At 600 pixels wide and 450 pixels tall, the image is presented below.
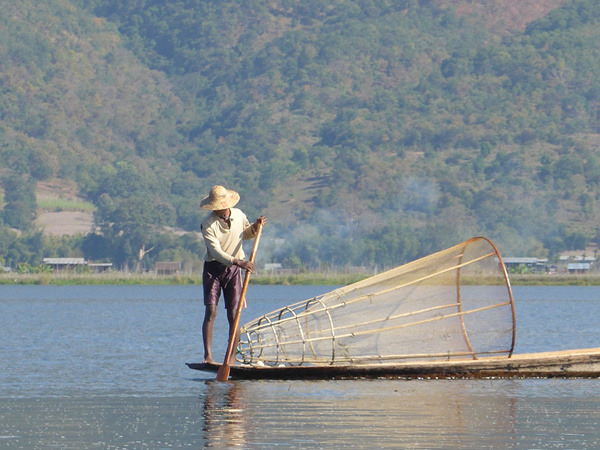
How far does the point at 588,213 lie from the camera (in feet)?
460

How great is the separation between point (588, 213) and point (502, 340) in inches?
5022

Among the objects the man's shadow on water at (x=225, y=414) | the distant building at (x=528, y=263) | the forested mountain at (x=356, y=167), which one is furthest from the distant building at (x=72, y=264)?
the man's shadow on water at (x=225, y=414)

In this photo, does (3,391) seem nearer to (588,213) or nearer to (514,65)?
(588,213)

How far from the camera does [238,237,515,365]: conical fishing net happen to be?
1593 centimetres

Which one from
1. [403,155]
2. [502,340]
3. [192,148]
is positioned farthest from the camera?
[192,148]

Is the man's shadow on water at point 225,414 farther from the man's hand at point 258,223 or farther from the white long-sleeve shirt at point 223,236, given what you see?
the man's hand at point 258,223

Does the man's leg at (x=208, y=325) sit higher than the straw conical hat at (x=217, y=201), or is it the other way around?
the straw conical hat at (x=217, y=201)

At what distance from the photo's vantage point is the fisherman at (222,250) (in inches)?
611

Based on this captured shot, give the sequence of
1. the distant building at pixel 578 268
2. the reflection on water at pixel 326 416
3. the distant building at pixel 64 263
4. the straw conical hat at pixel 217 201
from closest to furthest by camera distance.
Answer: the reflection on water at pixel 326 416, the straw conical hat at pixel 217 201, the distant building at pixel 578 268, the distant building at pixel 64 263

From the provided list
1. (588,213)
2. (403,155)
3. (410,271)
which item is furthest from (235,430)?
(403,155)

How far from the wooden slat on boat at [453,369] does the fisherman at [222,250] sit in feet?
1.86

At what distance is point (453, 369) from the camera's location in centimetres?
1527

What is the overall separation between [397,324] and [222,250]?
246 cm

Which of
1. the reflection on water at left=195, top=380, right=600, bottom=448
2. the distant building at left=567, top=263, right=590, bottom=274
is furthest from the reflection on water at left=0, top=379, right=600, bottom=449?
the distant building at left=567, top=263, right=590, bottom=274
